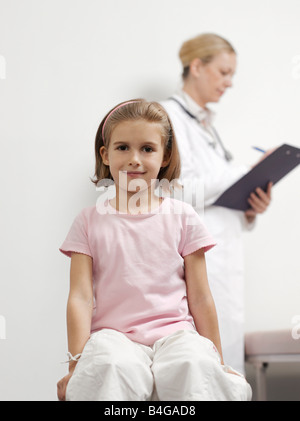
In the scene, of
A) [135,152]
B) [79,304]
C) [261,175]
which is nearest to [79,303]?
[79,304]

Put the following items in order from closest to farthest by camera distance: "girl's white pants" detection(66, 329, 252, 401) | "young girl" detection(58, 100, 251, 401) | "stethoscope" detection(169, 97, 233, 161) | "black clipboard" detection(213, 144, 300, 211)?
"girl's white pants" detection(66, 329, 252, 401), "young girl" detection(58, 100, 251, 401), "black clipboard" detection(213, 144, 300, 211), "stethoscope" detection(169, 97, 233, 161)

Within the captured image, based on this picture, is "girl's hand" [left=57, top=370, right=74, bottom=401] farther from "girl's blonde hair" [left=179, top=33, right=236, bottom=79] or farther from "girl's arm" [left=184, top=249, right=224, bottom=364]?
"girl's blonde hair" [left=179, top=33, right=236, bottom=79]

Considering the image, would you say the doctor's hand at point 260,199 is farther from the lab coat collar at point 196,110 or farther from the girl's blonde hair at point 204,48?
the girl's blonde hair at point 204,48

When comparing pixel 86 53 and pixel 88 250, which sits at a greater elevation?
pixel 86 53

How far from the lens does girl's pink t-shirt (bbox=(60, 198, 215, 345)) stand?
3.25 feet

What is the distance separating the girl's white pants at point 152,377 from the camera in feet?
2.67

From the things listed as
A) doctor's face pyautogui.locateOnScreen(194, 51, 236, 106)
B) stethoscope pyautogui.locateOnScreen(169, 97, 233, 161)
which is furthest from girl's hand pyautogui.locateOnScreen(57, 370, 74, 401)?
doctor's face pyautogui.locateOnScreen(194, 51, 236, 106)

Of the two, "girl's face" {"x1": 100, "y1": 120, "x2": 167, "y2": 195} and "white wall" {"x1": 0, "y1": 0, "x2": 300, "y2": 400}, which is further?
"white wall" {"x1": 0, "y1": 0, "x2": 300, "y2": 400}

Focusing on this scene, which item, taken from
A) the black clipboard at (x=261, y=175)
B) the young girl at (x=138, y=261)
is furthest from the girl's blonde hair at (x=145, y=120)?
the black clipboard at (x=261, y=175)

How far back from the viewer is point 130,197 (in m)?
1.10

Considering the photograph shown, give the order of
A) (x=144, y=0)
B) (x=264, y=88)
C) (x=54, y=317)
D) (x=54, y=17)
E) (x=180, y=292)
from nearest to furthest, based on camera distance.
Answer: (x=180, y=292)
(x=54, y=317)
(x=54, y=17)
(x=144, y=0)
(x=264, y=88)

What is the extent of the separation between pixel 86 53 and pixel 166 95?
1.10 ft

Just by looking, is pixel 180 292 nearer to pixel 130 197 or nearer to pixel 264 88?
pixel 130 197

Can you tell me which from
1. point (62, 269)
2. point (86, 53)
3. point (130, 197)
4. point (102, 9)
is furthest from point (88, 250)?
point (102, 9)
